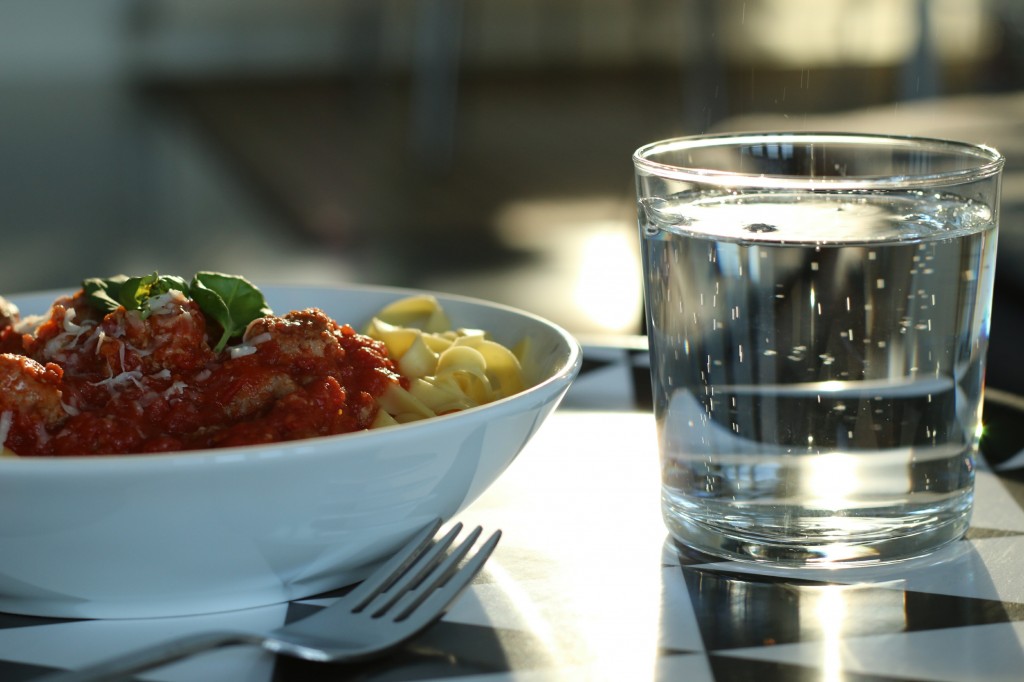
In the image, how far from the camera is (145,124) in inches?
342

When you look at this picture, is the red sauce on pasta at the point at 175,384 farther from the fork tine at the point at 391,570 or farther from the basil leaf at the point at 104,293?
the fork tine at the point at 391,570

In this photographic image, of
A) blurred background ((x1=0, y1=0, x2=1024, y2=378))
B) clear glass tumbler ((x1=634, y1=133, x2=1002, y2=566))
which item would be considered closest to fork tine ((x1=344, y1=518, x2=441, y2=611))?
clear glass tumbler ((x1=634, y1=133, x2=1002, y2=566))

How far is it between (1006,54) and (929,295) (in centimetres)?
424

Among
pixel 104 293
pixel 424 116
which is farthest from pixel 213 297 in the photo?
pixel 424 116

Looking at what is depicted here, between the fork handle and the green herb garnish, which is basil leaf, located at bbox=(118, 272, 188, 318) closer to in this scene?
the green herb garnish

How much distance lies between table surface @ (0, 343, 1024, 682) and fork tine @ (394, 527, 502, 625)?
0.02 m

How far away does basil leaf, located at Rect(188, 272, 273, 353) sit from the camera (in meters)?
1.17

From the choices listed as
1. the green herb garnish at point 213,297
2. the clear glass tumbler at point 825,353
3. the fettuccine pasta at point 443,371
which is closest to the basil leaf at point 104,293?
the green herb garnish at point 213,297

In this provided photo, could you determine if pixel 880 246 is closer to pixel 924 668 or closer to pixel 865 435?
pixel 865 435

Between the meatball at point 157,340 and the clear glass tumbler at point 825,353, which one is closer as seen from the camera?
the clear glass tumbler at point 825,353

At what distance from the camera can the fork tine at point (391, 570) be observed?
0.90 meters

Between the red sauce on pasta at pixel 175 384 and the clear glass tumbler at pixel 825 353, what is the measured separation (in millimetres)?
309

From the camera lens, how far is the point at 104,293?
1.22 metres

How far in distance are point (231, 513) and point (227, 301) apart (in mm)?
370
